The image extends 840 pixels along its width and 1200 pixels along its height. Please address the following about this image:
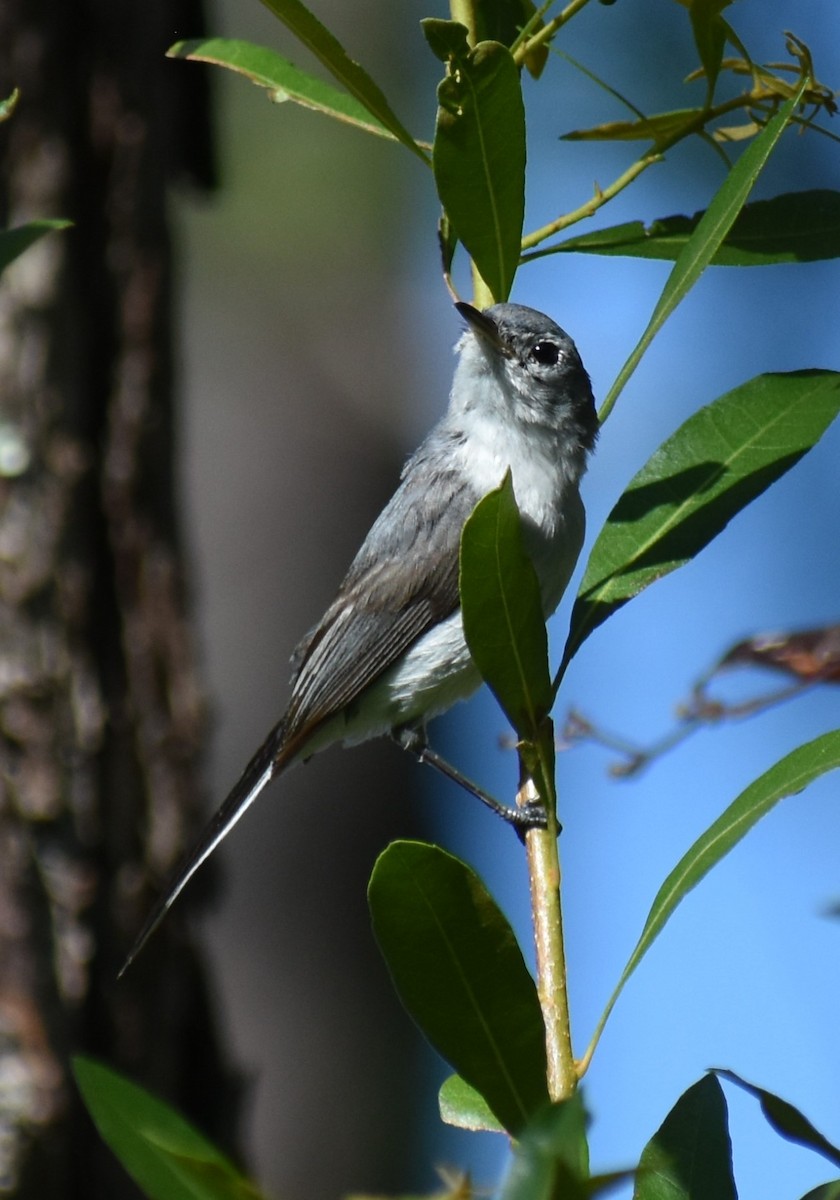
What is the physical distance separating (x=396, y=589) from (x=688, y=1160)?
1.60m

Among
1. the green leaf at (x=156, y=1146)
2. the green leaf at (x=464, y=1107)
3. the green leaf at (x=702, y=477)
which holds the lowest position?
the green leaf at (x=464, y=1107)

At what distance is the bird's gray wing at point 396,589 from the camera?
247 centimetres

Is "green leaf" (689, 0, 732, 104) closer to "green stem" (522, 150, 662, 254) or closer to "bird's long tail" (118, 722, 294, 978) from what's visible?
"green stem" (522, 150, 662, 254)

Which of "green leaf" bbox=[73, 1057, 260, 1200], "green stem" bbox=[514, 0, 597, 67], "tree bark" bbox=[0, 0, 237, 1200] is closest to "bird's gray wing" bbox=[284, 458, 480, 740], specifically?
"tree bark" bbox=[0, 0, 237, 1200]

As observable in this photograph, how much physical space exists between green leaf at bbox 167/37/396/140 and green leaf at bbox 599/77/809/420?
1.53 feet

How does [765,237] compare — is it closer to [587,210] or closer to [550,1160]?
[587,210]

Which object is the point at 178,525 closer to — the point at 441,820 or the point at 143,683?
the point at 143,683

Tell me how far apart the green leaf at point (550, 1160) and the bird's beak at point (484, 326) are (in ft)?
3.82

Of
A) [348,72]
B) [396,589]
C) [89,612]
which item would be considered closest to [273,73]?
[348,72]

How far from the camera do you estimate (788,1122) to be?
945 millimetres


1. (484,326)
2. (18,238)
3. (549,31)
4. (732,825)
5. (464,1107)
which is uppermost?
(549,31)

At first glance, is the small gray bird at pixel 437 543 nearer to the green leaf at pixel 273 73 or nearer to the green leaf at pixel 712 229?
the green leaf at pixel 273 73

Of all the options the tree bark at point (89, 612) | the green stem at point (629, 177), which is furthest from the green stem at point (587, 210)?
the tree bark at point (89, 612)

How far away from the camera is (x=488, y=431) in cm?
249
